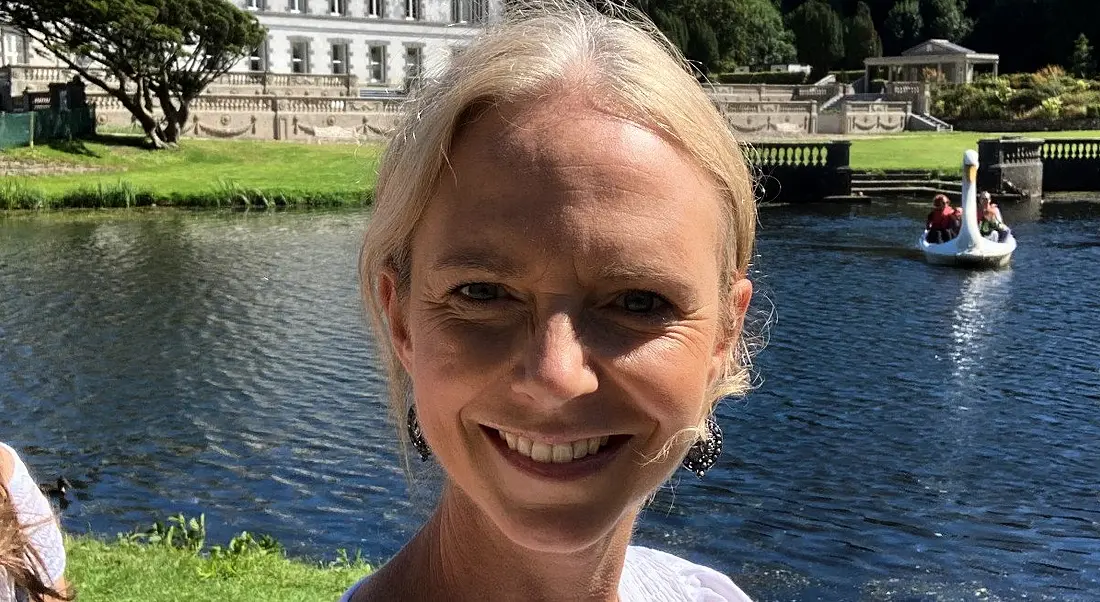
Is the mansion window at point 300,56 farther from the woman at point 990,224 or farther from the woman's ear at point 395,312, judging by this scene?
the woman's ear at point 395,312

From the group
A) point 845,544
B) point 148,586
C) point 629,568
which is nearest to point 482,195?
point 629,568

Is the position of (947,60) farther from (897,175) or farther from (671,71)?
(671,71)

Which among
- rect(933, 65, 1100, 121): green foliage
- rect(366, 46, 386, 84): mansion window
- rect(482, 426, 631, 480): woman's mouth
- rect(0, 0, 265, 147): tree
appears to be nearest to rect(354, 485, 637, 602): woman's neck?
rect(482, 426, 631, 480): woman's mouth

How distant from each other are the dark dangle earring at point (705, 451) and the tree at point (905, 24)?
101306mm

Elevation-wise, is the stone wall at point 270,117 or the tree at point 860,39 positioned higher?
the tree at point 860,39

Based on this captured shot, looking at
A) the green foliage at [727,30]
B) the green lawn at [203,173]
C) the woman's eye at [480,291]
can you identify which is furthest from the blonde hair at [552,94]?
the green foliage at [727,30]

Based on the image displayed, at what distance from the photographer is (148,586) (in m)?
7.91

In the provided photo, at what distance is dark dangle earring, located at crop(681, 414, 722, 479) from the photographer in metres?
1.89

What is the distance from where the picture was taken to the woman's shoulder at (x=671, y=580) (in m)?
1.87

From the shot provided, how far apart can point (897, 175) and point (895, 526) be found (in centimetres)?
3469

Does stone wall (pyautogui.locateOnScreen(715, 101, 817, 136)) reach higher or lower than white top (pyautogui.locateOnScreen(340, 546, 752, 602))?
lower

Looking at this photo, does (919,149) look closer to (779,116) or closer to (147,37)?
(779,116)

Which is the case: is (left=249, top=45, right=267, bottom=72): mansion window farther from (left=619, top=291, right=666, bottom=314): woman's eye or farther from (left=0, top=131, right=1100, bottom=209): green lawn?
(left=619, top=291, right=666, bottom=314): woman's eye

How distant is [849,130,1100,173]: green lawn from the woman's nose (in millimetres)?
45429
